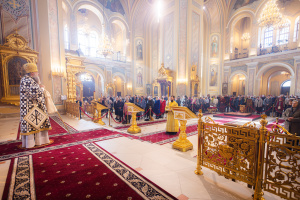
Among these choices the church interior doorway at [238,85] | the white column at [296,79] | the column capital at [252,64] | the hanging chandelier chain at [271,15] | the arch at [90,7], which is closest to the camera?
the hanging chandelier chain at [271,15]

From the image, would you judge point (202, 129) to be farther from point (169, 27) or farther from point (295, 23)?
point (295, 23)

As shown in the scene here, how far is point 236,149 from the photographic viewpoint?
88.9 inches

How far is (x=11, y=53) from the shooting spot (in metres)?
7.92

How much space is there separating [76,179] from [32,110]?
7.94 ft

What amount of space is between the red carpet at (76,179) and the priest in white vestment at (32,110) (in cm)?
71

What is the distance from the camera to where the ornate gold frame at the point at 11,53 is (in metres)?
7.74

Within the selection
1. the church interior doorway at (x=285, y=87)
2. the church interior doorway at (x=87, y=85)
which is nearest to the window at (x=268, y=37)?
the church interior doorway at (x=285, y=87)

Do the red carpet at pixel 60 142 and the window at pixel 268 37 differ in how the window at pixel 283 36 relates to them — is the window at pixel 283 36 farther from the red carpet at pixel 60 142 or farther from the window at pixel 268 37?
the red carpet at pixel 60 142

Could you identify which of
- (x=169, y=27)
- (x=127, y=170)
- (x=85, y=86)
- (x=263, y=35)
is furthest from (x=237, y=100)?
(x=85, y=86)

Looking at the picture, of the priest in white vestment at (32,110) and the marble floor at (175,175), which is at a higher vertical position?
the priest in white vestment at (32,110)

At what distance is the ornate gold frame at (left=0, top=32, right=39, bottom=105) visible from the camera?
7.74 meters

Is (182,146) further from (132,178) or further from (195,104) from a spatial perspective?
(195,104)

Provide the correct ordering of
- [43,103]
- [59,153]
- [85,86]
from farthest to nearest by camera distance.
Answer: [85,86] → [43,103] → [59,153]

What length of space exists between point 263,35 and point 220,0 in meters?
6.52
